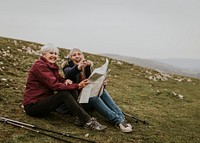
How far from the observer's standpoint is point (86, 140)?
736cm

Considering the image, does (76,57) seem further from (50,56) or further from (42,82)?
(42,82)

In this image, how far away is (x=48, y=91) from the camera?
8.62m

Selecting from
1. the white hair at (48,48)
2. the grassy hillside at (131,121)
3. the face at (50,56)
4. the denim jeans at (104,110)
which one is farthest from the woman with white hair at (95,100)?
the white hair at (48,48)

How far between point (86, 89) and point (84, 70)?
44.3 inches

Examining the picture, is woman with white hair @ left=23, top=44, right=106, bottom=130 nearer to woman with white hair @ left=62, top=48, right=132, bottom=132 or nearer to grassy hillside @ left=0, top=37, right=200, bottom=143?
grassy hillside @ left=0, top=37, right=200, bottom=143

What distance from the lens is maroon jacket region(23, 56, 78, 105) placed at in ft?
26.6

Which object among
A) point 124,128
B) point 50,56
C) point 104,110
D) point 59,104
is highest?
point 50,56

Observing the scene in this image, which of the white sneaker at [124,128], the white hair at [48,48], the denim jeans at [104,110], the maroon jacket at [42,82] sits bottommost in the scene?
the white sneaker at [124,128]

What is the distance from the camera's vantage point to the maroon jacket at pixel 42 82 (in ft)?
26.6

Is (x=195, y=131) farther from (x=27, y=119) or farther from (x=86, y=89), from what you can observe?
(x=27, y=119)

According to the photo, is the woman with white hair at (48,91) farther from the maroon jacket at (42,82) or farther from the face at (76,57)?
the face at (76,57)

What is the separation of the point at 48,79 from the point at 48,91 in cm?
61

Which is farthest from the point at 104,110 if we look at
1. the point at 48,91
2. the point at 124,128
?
the point at 48,91

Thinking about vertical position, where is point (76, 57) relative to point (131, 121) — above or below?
above
